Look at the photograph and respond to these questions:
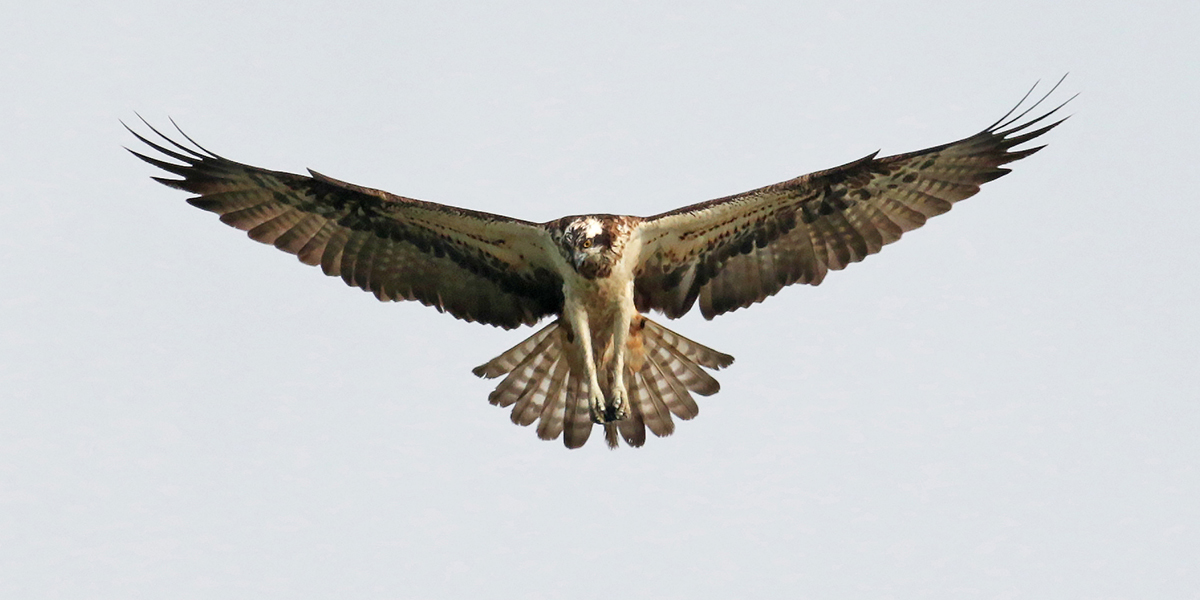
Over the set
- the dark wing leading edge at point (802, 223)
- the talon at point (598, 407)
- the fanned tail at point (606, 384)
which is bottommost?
the talon at point (598, 407)

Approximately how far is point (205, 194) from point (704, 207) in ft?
12.7

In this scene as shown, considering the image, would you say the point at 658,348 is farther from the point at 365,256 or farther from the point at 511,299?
the point at 365,256

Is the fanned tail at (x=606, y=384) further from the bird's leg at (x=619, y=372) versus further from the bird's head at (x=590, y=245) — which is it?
the bird's head at (x=590, y=245)

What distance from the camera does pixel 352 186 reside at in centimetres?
1602

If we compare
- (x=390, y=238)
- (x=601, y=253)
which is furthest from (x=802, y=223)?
(x=390, y=238)

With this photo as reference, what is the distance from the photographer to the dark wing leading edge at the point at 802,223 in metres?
16.0

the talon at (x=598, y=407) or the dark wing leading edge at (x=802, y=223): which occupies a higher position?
the dark wing leading edge at (x=802, y=223)

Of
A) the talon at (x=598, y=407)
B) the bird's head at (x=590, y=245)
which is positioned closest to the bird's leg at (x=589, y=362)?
the talon at (x=598, y=407)

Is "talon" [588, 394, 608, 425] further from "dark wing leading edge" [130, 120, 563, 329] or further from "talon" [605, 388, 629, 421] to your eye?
"dark wing leading edge" [130, 120, 563, 329]

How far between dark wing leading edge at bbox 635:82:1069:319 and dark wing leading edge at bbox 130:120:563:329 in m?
0.95

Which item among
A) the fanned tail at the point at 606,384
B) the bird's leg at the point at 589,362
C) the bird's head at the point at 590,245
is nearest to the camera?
the bird's head at the point at 590,245

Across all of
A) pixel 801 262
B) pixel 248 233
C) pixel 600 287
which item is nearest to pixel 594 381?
pixel 600 287

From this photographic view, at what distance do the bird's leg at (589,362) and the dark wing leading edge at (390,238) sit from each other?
0.47m

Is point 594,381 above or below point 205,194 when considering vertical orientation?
below
